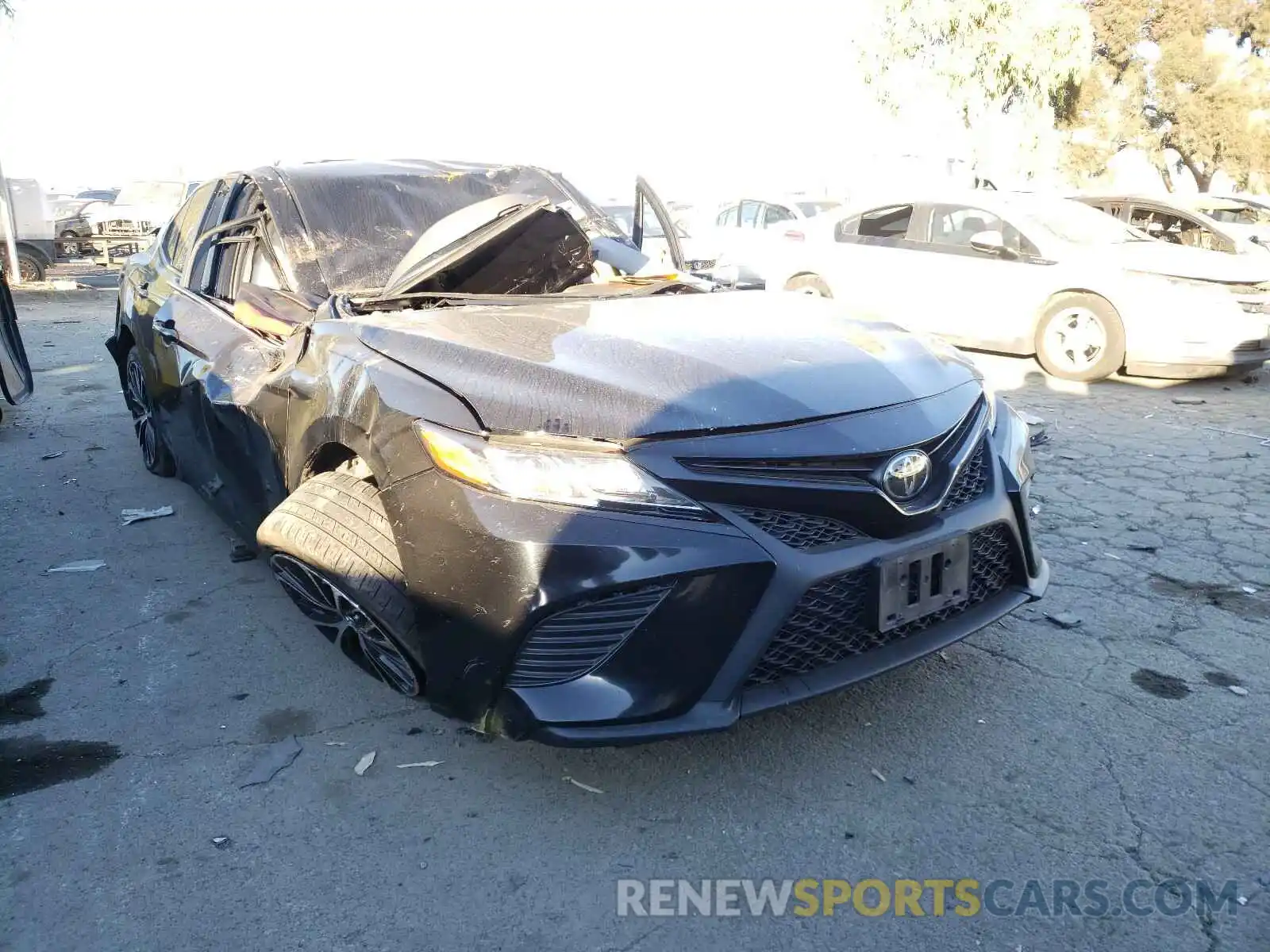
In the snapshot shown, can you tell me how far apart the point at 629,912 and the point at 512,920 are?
0.26 metres

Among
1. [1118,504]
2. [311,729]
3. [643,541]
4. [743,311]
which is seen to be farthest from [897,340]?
[1118,504]

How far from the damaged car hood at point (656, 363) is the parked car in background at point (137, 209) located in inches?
721

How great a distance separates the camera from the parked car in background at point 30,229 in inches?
625

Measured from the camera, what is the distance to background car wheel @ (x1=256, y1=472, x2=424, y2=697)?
2486mm

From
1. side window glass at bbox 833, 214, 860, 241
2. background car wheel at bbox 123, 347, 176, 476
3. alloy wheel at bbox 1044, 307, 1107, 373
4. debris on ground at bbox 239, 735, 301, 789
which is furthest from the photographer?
side window glass at bbox 833, 214, 860, 241

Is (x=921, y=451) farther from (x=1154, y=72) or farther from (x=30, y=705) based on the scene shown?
(x=1154, y=72)

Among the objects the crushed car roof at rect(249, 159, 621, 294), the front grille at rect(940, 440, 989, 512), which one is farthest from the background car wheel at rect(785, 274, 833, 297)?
the front grille at rect(940, 440, 989, 512)

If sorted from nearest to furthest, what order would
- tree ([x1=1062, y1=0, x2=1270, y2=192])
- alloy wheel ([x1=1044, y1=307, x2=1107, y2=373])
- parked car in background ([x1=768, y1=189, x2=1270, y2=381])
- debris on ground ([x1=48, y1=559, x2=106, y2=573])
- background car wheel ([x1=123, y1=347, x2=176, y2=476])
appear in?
debris on ground ([x1=48, y1=559, x2=106, y2=573])
background car wheel ([x1=123, y1=347, x2=176, y2=476])
parked car in background ([x1=768, y1=189, x2=1270, y2=381])
alloy wheel ([x1=1044, y1=307, x2=1107, y2=373])
tree ([x1=1062, y1=0, x2=1270, y2=192])

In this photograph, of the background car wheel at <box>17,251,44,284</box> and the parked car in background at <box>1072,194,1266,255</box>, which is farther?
the background car wheel at <box>17,251,44,284</box>

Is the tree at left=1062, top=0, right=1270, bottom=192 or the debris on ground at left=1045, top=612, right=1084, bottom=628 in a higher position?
the tree at left=1062, top=0, right=1270, bottom=192

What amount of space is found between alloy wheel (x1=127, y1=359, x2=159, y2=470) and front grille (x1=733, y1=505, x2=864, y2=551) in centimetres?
384

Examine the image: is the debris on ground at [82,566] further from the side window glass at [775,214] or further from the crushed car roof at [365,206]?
the side window glass at [775,214]

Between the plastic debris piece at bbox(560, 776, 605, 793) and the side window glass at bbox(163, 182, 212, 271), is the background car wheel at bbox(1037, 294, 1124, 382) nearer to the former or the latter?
the side window glass at bbox(163, 182, 212, 271)

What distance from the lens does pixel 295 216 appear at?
3.77 meters
